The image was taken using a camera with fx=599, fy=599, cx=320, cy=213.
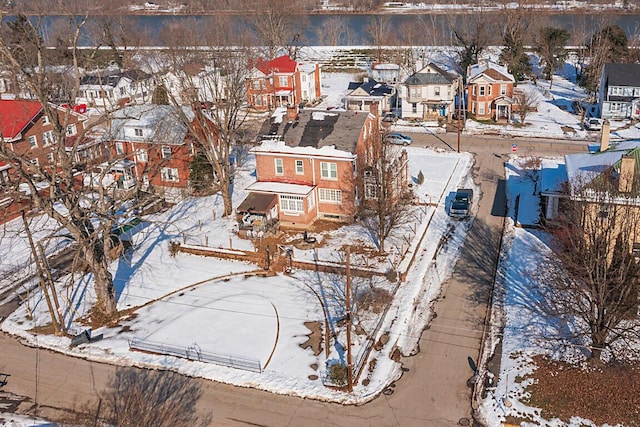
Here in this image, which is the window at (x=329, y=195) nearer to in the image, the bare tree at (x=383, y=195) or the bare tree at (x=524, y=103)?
the bare tree at (x=383, y=195)

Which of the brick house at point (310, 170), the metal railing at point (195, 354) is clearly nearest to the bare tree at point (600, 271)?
the metal railing at point (195, 354)

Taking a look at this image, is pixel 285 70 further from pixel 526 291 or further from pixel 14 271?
pixel 526 291

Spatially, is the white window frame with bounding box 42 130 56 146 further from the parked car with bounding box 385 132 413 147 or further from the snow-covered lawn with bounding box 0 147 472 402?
the parked car with bounding box 385 132 413 147

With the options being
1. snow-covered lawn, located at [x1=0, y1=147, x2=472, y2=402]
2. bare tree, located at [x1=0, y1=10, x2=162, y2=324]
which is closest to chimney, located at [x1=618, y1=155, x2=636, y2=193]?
snow-covered lawn, located at [x1=0, y1=147, x2=472, y2=402]

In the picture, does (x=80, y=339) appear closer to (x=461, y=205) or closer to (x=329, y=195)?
(x=329, y=195)

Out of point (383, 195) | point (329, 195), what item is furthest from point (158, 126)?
point (383, 195)

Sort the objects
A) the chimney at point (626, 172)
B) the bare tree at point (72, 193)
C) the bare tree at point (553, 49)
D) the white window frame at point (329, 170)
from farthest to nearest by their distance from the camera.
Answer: the bare tree at point (553, 49) → the white window frame at point (329, 170) → the chimney at point (626, 172) → the bare tree at point (72, 193)
